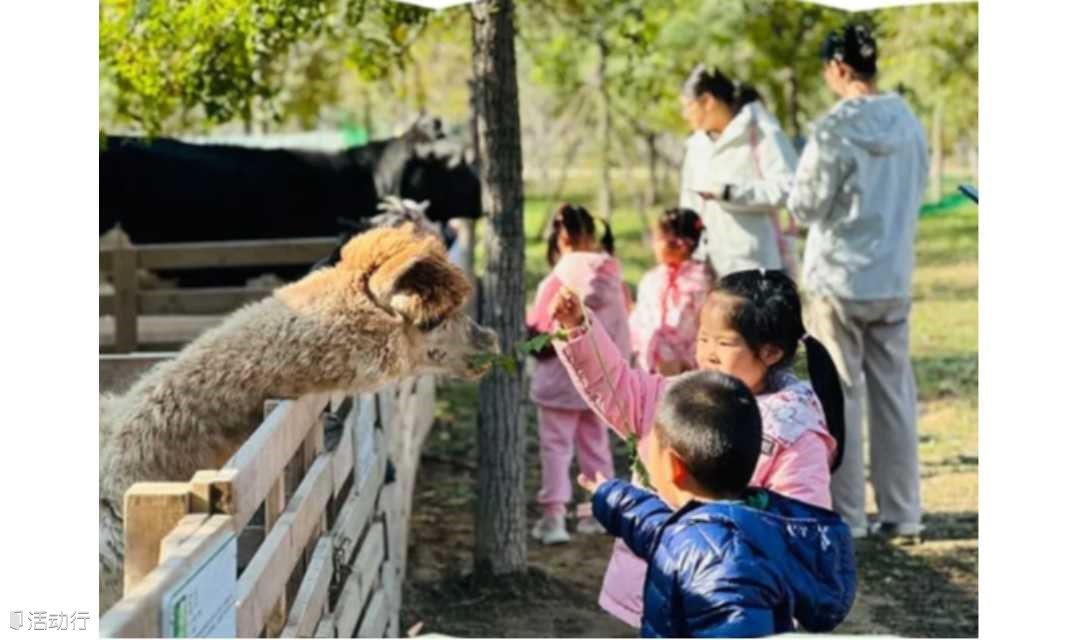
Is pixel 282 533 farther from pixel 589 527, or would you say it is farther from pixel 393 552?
pixel 589 527

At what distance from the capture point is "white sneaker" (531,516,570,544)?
7723mm

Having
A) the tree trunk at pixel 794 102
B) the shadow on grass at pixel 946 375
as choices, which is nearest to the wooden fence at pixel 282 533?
the shadow on grass at pixel 946 375

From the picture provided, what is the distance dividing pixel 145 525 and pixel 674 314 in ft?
16.3

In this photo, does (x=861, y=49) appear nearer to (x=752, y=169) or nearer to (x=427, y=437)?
(x=752, y=169)

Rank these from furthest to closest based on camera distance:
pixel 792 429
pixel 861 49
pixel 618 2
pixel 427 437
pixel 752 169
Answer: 1. pixel 618 2
2. pixel 427 437
3. pixel 752 169
4. pixel 861 49
5. pixel 792 429

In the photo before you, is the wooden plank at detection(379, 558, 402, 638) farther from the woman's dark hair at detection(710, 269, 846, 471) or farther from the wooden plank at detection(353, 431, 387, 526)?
the woman's dark hair at detection(710, 269, 846, 471)

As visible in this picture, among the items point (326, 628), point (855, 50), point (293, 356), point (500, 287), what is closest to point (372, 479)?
point (500, 287)

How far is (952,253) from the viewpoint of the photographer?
22875 mm

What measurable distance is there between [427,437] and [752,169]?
3.30 m

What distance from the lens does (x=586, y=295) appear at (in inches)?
293

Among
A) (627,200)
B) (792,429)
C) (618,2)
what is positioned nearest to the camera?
(792,429)

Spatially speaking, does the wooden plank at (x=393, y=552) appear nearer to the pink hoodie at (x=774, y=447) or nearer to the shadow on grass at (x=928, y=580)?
the shadow on grass at (x=928, y=580)

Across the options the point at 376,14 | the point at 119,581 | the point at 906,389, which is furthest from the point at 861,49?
the point at 119,581

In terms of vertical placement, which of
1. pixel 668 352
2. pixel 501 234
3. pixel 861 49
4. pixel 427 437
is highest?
pixel 861 49
